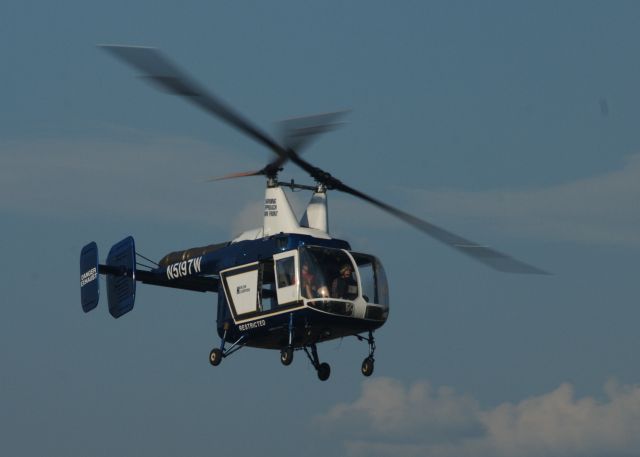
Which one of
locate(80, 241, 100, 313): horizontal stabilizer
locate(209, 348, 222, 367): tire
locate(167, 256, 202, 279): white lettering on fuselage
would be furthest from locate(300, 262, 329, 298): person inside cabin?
locate(80, 241, 100, 313): horizontal stabilizer

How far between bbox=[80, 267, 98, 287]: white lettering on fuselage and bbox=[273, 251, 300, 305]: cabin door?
8698mm

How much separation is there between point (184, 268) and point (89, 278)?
3993 millimetres

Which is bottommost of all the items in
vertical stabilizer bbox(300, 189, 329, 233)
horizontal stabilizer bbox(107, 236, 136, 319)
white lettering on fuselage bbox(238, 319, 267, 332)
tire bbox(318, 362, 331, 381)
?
tire bbox(318, 362, 331, 381)

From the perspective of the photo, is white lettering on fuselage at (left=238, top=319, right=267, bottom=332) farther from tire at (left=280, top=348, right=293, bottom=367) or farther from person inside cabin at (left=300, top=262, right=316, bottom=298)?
person inside cabin at (left=300, top=262, right=316, bottom=298)

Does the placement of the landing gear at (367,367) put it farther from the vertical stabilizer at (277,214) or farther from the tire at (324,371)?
the vertical stabilizer at (277,214)

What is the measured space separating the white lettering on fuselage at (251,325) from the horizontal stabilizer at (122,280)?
194 inches

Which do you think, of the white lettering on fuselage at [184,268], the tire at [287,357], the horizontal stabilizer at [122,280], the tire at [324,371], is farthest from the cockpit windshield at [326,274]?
the horizontal stabilizer at [122,280]

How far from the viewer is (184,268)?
47.3 meters

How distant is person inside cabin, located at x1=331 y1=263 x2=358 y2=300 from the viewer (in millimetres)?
42047

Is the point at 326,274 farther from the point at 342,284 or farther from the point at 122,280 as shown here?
the point at 122,280

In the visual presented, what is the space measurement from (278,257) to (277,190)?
107 inches

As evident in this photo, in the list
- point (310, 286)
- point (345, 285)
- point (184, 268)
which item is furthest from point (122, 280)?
point (345, 285)

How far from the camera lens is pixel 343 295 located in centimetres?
4209

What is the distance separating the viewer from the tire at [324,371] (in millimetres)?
44156
